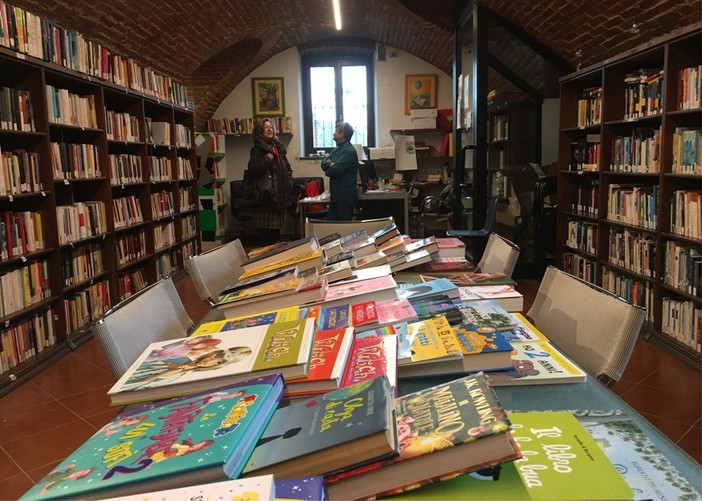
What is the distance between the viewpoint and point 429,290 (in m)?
1.80

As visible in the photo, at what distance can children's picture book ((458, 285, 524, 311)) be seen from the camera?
181cm

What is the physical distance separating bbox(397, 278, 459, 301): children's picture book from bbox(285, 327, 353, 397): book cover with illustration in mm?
509

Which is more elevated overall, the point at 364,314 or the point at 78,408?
the point at 364,314

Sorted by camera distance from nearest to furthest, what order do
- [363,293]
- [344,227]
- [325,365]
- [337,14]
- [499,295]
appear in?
[325,365], [363,293], [499,295], [344,227], [337,14]

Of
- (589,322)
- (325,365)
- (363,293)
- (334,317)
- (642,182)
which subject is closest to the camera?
(325,365)

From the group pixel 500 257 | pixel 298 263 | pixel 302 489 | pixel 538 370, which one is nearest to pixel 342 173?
pixel 500 257

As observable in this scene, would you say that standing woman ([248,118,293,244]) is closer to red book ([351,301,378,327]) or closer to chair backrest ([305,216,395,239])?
chair backrest ([305,216,395,239])

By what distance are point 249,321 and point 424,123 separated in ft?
29.1

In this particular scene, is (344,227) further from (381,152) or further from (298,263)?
(381,152)

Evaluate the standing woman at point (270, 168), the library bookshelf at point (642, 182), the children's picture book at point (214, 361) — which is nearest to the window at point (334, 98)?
the standing woman at point (270, 168)

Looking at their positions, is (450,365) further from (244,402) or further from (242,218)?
(242,218)

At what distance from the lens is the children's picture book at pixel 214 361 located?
42.4 inches

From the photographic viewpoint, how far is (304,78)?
1041 centimetres

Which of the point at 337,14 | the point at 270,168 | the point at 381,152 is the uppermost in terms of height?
the point at 337,14
